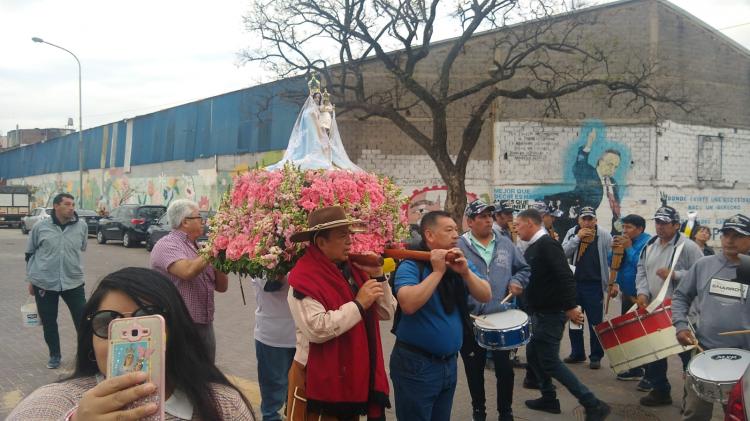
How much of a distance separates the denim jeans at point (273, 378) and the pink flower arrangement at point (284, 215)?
769mm

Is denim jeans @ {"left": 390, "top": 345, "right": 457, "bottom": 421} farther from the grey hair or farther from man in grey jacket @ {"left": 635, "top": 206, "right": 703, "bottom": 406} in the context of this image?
man in grey jacket @ {"left": 635, "top": 206, "right": 703, "bottom": 406}

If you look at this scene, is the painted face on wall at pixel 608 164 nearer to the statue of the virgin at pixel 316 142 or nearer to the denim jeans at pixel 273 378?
the statue of the virgin at pixel 316 142

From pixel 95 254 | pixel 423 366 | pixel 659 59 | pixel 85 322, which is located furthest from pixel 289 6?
pixel 85 322

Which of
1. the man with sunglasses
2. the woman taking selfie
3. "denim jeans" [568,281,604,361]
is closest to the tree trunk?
"denim jeans" [568,281,604,361]

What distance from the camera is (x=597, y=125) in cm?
2217

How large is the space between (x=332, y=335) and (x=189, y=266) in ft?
6.07

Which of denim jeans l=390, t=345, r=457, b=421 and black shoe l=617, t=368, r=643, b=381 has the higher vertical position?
denim jeans l=390, t=345, r=457, b=421

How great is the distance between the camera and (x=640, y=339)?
5773 millimetres

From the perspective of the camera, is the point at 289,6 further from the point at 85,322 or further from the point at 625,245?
the point at 85,322

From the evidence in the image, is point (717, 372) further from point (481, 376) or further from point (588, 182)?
point (588, 182)

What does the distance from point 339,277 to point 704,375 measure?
261 cm

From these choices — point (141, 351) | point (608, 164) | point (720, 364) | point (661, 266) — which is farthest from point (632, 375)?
point (608, 164)

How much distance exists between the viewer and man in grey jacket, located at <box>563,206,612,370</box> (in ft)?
25.8

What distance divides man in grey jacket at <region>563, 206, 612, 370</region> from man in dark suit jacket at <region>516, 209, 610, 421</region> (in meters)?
1.89
